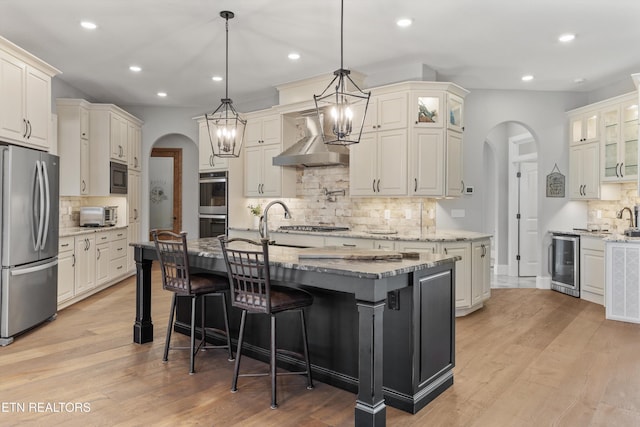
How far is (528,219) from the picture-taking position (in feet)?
25.2

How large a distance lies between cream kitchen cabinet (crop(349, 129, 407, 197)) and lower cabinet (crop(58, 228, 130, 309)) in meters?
3.45

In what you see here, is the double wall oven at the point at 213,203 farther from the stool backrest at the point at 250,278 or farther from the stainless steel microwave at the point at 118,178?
the stool backrest at the point at 250,278

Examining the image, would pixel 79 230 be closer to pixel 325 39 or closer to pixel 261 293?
pixel 325 39

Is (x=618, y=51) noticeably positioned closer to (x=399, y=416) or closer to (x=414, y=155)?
(x=414, y=155)

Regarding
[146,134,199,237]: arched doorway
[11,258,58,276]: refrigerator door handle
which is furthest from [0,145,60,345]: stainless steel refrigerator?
[146,134,199,237]: arched doorway

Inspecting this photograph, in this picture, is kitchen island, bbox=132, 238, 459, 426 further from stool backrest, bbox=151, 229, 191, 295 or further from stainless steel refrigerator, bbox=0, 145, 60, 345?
stainless steel refrigerator, bbox=0, 145, 60, 345

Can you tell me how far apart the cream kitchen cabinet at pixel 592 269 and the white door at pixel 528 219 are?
5.82 feet

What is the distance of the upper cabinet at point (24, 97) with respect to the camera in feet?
13.1

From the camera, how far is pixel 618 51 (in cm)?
485

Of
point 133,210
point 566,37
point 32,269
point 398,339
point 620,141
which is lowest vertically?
point 398,339

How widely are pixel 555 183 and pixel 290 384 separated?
17.2 feet

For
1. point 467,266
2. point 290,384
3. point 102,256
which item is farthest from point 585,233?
point 102,256

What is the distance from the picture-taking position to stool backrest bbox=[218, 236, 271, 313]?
2689 millimetres

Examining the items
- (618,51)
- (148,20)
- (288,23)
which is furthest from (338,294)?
(618,51)
